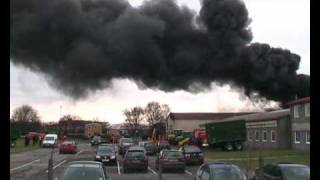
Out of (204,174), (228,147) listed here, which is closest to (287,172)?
(204,174)

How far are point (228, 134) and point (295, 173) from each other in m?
39.2

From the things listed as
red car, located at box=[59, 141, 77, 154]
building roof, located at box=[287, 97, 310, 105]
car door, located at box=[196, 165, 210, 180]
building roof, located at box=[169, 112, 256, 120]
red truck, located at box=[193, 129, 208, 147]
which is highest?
building roof, located at box=[287, 97, 310, 105]

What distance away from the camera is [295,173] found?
18.3 meters

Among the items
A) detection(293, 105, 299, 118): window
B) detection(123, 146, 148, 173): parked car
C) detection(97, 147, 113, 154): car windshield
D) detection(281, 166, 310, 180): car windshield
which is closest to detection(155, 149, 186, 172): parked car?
detection(123, 146, 148, 173): parked car

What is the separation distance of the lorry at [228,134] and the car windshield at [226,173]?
3912 centimetres

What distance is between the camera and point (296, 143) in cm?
5491

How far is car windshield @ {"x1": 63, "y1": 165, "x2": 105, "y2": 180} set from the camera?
1728cm

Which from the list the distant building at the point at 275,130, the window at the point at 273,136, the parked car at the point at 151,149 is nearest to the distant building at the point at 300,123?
the distant building at the point at 275,130

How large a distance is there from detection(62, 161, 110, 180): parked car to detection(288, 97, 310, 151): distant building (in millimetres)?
33675

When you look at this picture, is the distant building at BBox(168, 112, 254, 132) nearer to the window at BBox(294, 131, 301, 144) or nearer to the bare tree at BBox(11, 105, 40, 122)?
the bare tree at BBox(11, 105, 40, 122)

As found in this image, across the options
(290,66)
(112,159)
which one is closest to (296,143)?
(290,66)

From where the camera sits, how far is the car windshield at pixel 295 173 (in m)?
18.0

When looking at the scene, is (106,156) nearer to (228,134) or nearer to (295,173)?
(228,134)
